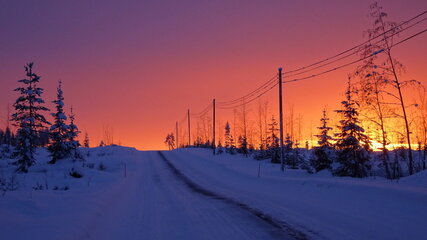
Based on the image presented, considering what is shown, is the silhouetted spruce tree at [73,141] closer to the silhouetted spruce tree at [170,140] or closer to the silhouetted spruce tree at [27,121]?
the silhouetted spruce tree at [27,121]

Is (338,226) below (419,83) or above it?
below

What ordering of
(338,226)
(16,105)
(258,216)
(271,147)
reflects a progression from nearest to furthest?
(338,226) < (258,216) < (16,105) < (271,147)

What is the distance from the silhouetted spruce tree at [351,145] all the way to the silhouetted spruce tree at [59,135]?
1082 inches

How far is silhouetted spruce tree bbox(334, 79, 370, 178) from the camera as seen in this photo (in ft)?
82.5

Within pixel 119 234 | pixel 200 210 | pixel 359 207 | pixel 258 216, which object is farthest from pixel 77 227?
pixel 359 207

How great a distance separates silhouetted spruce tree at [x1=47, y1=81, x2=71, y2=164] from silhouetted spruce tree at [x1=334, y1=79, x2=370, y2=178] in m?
27.5

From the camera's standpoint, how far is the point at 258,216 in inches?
381

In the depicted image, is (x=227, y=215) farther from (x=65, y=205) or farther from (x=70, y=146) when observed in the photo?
(x=70, y=146)

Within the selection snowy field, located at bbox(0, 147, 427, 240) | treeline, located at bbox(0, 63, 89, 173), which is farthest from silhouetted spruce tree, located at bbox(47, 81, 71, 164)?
snowy field, located at bbox(0, 147, 427, 240)

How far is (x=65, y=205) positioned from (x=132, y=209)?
2.31 metres

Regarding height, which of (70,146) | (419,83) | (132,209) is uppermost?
(419,83)

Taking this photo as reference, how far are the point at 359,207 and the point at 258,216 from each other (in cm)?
378

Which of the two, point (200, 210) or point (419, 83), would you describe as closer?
point (200, 210)

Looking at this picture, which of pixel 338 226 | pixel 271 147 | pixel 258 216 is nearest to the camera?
pixel 338 226
